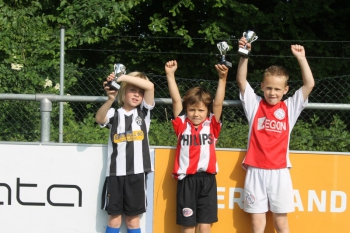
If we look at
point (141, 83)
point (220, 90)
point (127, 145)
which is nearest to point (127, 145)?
point (127, 145)

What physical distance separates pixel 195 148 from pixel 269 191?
0.71 m

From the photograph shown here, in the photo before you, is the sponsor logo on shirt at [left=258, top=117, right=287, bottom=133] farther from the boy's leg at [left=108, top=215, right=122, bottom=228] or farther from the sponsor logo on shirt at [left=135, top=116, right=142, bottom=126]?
the boy's leg at [left=108, top=215, right=122, bottom=228]

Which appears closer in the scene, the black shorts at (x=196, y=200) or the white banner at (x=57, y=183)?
the black shorts at (x=196, y=200)

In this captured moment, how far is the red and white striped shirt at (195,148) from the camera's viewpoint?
14.3 ft

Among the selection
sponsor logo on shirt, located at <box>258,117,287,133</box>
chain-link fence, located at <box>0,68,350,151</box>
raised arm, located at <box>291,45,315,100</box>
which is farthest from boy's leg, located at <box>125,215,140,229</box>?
chain-link fence, located at <box>0,68,350,151</box>

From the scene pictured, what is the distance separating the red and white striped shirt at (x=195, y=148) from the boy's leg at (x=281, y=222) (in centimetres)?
64

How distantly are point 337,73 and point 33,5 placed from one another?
602cm

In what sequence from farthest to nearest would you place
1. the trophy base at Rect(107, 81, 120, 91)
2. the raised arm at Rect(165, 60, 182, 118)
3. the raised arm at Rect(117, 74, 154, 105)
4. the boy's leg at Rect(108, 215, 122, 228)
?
the boy's leg at Rect(108, 215, 122, 228) → the raised arm at Rect(165, 60, 182, 118) → the raised arm at Rect(117, 74, 154, 105) → the trophy base at Rect(107, 81, 120, 91)

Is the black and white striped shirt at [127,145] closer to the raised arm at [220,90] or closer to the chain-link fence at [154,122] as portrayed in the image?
the raised arm at [220,90]

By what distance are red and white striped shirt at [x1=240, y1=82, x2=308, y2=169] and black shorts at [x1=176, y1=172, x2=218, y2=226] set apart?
379 mm

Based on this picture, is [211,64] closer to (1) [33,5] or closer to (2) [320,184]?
(1) [33,5]

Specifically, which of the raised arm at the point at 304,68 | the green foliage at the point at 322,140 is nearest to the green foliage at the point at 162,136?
the green foliage at the point at 322,140

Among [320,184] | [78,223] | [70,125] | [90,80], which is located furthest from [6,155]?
[90,80]

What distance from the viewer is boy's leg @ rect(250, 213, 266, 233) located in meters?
4.39
